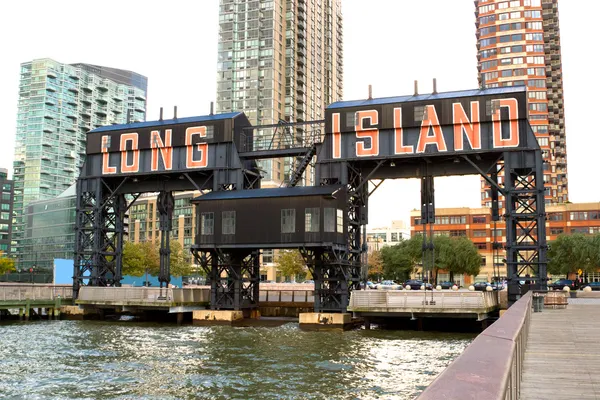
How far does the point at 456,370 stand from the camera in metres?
4.19

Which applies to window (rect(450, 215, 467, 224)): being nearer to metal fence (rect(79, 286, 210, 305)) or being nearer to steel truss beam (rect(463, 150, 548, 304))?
steel truss beam (rect(463, 150, 548, 304))

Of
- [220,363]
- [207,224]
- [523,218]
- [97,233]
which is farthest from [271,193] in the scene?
[220,363]

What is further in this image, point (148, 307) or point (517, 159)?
point (148, 307)

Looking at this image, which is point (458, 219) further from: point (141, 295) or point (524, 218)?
point (141, 295)

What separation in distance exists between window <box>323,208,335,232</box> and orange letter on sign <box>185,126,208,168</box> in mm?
12526

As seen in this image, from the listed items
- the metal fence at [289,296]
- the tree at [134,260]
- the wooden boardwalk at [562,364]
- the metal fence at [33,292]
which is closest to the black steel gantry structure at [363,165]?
the metal fence at [289,296]

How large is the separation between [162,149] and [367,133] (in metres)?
18.1

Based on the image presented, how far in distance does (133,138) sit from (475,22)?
13887cm

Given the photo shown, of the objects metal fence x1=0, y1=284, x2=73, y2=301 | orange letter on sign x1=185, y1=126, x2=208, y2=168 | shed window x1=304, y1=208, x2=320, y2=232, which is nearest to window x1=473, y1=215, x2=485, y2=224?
orange letter on sign x1=185, y1=126, x2=208, y2=168

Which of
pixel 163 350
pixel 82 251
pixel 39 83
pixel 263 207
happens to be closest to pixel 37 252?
pixel 39 83

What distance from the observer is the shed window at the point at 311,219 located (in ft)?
148

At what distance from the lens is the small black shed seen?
45.2 m

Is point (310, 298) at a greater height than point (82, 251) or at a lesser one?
lesser

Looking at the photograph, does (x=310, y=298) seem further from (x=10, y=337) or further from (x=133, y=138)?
(x=10, y=337)
